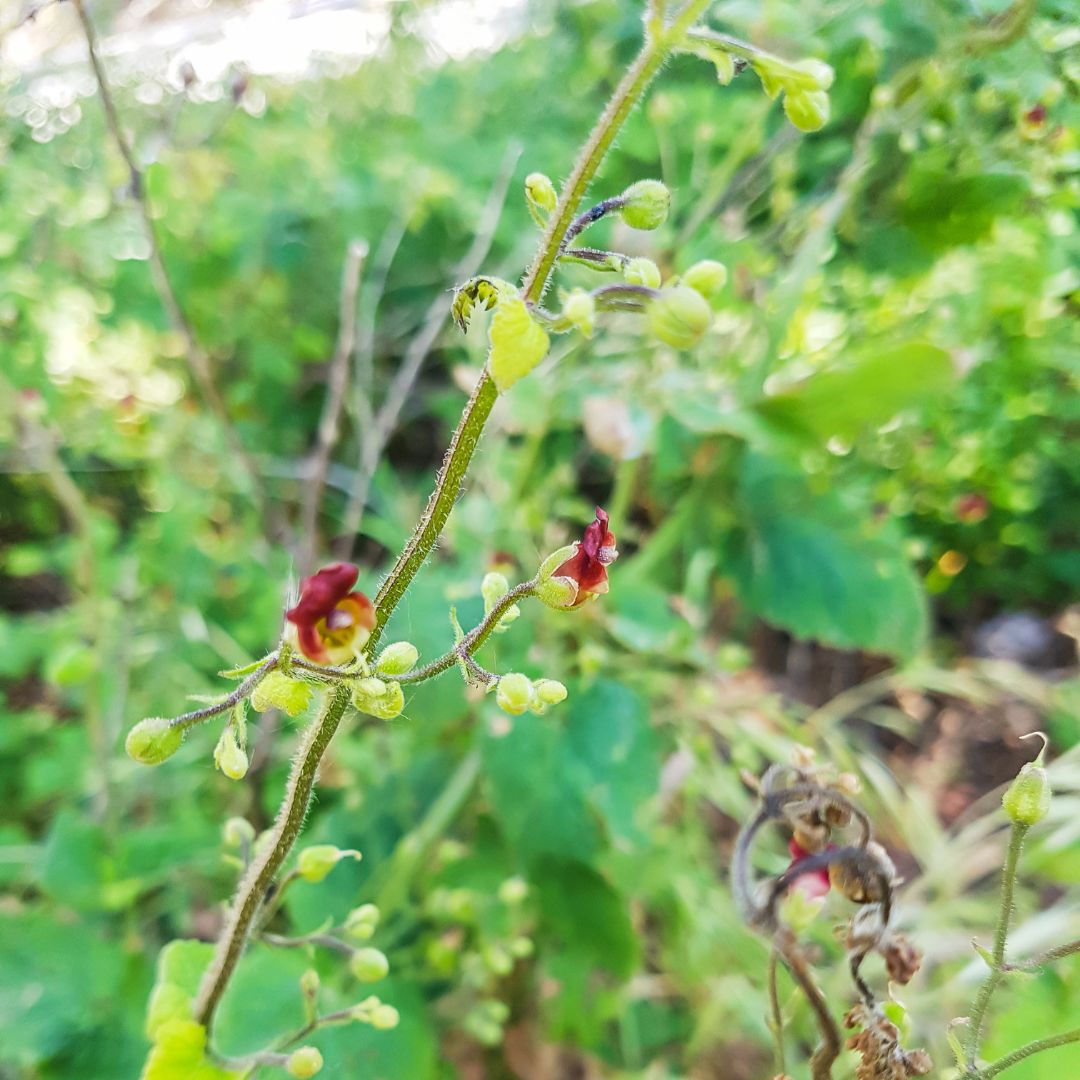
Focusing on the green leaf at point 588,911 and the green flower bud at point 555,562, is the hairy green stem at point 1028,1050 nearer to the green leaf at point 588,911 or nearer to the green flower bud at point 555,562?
the green flower bud at point 555,562

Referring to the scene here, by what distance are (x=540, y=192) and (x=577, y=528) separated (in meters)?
0.75

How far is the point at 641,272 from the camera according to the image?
0.26 metres

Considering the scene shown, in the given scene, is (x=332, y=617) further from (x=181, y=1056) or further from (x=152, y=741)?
(x=181, y=1056)

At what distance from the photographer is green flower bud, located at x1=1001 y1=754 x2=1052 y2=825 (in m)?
0.25

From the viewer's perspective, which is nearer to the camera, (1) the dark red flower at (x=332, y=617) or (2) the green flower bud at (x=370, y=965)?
(1) the dark red flower at (x=332, y=617)

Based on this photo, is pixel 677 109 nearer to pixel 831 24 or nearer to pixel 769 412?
pixel 831 24


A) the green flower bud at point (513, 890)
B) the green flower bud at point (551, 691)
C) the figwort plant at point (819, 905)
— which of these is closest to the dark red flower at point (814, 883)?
the figwort plant at point (819, 905)

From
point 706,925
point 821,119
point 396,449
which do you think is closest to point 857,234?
point 821,119

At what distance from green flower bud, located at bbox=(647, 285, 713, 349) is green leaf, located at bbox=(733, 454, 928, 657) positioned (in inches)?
23.0

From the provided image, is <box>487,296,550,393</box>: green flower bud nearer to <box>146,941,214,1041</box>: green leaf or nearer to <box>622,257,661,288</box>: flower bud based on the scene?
<box>622,257,661,288</box>: flower bud

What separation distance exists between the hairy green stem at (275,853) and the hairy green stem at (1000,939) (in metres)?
0.22

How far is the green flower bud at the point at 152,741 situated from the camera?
26 cm

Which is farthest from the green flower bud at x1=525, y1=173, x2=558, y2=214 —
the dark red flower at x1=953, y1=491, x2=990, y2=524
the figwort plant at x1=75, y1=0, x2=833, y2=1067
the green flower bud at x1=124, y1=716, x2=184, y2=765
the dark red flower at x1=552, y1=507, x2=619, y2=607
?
the dark red flower at x1=953, y1=491, x2=990, y2=524

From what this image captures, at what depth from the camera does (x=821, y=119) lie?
262mm
